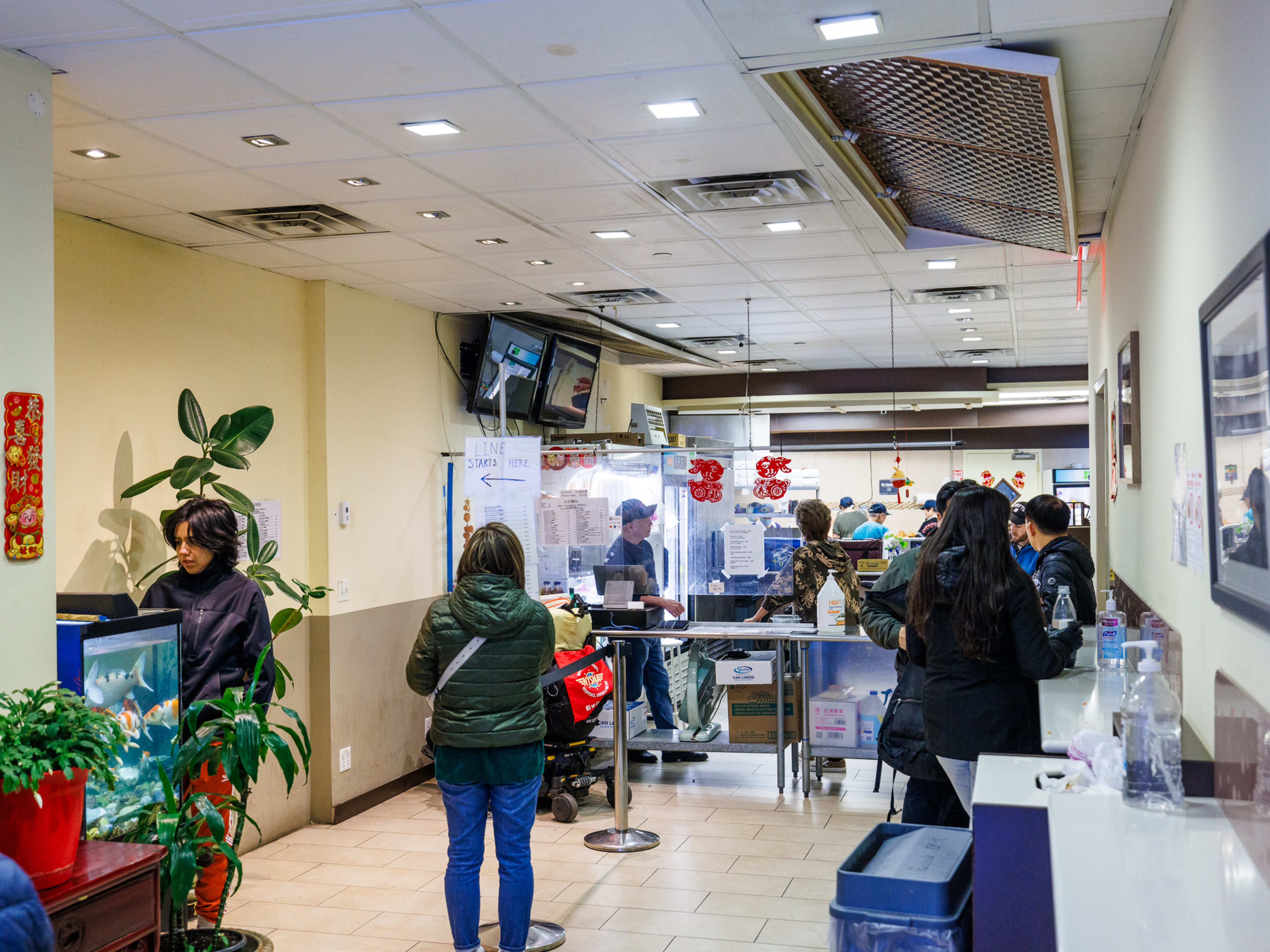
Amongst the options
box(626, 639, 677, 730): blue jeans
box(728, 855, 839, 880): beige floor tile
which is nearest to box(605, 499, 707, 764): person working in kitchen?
box(626, 639, 677, 730): blue jeans

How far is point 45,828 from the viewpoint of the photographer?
100 inches

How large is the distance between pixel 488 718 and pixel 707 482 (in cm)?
344

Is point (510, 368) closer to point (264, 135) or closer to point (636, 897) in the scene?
point (636, 897)

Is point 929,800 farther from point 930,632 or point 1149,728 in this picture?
point 1149,728

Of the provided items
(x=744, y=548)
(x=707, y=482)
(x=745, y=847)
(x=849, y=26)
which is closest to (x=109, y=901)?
(x=849, y=26)

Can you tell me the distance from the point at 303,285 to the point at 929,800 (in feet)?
13.3

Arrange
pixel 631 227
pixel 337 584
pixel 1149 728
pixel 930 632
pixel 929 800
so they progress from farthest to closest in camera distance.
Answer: pixel 337 584 → pixel 631 227 → pixel 929 800 → pixel 930 632 → pixel 1149 728

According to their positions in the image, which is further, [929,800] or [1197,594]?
[929,800]

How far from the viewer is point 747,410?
11.6m

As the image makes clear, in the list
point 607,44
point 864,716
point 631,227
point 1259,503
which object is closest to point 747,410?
point 864,716

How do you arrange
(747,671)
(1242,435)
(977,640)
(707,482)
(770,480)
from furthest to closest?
(770,480) → (707,482) → (747,671) → (977,640) → (1242,435)

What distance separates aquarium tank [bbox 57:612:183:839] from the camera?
3223mm

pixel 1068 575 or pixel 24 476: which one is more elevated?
pixel 24 476

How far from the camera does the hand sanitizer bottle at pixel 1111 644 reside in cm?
387
